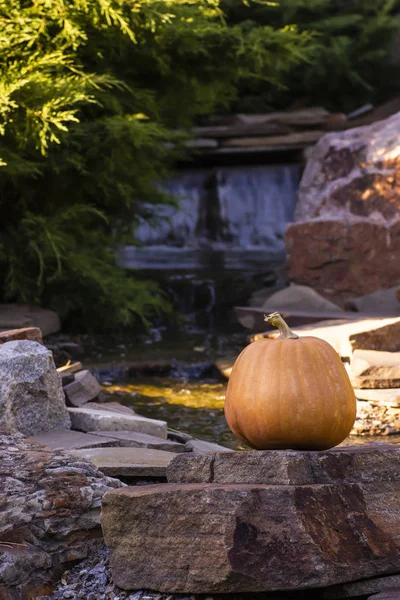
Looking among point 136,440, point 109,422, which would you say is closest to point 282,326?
point 136,440

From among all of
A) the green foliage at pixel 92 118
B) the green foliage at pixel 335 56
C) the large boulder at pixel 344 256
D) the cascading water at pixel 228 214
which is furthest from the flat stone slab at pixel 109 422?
the green foliage at pixel 335 56

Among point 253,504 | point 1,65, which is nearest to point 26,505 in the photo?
point 253,504

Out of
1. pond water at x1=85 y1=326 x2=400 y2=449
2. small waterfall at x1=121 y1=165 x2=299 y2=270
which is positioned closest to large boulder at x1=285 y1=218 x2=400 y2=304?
pond water at x1=85 y1=326 x2=400 y2=449

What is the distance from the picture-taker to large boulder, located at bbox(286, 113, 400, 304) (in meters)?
9.11

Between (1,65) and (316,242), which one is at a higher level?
(1,65)

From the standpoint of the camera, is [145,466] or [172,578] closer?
[172,578]

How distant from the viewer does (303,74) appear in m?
16.2

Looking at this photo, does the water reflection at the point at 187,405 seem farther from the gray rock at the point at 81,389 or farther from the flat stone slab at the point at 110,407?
the gray rock at the point at 81,389

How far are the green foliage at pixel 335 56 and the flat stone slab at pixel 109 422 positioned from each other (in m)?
11.7

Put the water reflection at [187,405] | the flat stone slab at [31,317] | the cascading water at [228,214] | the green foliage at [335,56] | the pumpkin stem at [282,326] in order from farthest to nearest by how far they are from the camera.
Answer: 1. the green foliage at [335,56]
2. the cascading water at [228,214]
3. the flat stone slab at [31,317]
4. the water reflection at [187,405]
5. the pumpkin stem at [282,326]

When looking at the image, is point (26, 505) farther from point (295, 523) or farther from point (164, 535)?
point (295, 523)

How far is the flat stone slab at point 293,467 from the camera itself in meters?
2.62

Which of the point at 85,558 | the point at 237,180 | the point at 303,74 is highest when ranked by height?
the point at 303,74

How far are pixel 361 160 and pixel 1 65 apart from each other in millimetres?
4300
